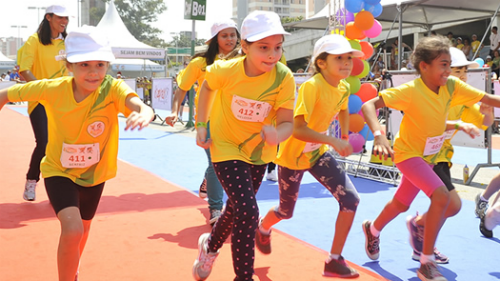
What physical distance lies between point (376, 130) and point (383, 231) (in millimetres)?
2004

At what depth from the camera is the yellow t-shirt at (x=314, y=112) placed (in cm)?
427

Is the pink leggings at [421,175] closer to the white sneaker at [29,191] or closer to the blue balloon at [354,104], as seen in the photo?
the blue balloon at [354,104]

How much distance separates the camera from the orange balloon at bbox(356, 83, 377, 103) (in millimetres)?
8742

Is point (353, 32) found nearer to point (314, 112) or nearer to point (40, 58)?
point (40, 58)

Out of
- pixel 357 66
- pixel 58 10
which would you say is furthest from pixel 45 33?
pixel 357 66

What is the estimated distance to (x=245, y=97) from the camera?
3781 millimetres

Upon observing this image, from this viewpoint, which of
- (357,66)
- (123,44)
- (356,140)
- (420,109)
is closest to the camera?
(420,109)

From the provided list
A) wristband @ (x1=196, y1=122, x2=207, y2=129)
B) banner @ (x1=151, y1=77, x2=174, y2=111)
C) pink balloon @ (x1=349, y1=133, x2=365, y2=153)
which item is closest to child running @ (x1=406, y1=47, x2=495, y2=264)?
wristband @ (x1=196, y1=122, x2=207, y2=129)

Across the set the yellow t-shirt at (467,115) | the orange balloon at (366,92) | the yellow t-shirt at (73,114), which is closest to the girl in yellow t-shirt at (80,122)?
the yellow t-shirt at (73,114)

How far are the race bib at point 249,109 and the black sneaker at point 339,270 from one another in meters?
1.13

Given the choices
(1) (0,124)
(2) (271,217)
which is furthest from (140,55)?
(2) (271,217)

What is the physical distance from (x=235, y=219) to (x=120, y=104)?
97cm

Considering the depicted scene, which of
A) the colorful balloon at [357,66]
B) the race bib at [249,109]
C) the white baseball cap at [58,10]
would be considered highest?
the white baseball cap at [58,10]

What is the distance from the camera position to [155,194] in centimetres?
722
